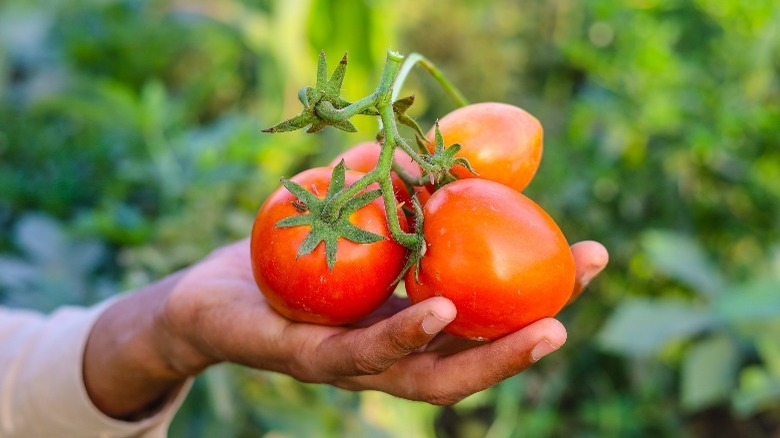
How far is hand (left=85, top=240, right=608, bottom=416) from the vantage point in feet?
2.94

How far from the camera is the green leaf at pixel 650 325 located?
2211mm

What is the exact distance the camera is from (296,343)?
3.39 ft

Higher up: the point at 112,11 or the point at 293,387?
the point at 112,11

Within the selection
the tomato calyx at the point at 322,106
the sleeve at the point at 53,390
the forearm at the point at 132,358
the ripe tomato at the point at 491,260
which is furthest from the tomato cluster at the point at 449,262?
the sleeve at the point at 53,390

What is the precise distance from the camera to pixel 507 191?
0.98 m

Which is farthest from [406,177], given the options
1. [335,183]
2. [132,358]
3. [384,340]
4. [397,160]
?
[132,358]

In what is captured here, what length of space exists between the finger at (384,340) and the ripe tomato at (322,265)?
4 centimetres

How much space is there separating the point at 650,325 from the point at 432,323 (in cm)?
155

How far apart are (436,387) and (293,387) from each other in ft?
3.36

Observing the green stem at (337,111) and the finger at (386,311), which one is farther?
Result: the finger at (386,311)

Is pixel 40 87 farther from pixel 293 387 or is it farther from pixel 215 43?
pixel 293 387

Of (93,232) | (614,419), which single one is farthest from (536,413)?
(93,232)

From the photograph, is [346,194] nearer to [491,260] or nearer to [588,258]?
[491,260]

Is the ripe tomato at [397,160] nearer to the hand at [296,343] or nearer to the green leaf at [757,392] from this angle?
the hand at [296,343]
